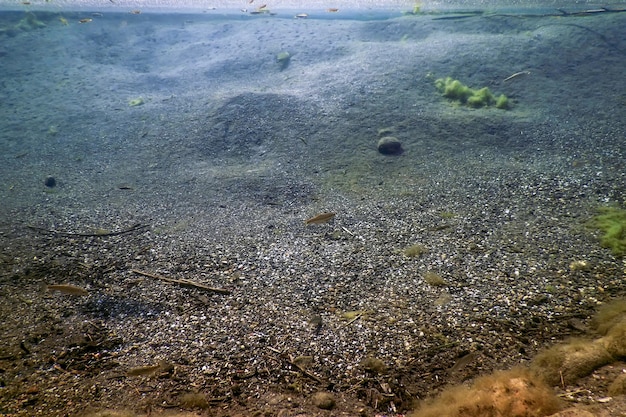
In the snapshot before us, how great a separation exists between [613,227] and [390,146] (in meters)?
4.23

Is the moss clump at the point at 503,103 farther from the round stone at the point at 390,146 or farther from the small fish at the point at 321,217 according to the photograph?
the small fish at the point at 321,217

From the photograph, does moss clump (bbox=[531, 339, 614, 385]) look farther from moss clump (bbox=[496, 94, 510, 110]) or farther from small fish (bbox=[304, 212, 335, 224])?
moss clump (bbox=[496, 94, 510, 110])

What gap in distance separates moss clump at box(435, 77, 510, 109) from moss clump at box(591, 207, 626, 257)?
16.2ft

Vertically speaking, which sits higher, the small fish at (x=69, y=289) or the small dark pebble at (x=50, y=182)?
the small dark pebble at (x=50, y=182)

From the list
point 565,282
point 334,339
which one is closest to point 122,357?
point 334,339

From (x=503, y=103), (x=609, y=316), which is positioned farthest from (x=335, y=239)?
(x=503, y=103)

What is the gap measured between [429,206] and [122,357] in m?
4.91

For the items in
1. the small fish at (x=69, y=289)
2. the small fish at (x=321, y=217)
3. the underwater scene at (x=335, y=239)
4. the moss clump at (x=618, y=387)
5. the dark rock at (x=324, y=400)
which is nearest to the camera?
the moss clump at (x=618, y=387)

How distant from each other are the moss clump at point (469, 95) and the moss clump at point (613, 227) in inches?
195

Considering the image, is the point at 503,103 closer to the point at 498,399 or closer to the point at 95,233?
the point at 498,399

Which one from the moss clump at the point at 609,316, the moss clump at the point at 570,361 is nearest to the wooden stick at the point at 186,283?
the moss clump at the point at 570,361

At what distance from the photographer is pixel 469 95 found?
8.93m

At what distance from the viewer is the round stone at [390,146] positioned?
7.29 metres

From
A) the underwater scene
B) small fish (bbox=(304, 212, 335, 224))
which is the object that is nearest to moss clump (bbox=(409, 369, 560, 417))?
the underwater scene
